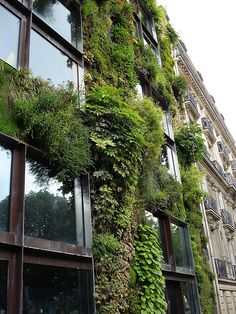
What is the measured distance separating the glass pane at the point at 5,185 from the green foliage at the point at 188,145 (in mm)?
10231

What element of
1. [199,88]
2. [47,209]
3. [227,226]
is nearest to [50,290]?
[47,209]

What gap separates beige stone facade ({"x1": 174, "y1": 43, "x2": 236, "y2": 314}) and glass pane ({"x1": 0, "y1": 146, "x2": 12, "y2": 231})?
12.4 meters

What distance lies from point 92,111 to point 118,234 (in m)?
2.77

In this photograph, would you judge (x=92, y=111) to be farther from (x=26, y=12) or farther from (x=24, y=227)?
(x=24, y=227)

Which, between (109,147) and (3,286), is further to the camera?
(109,147)

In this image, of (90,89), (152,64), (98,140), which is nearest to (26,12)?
(90,89)

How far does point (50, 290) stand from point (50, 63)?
5.22 meters

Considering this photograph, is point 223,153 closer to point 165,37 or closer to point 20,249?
point 165,37

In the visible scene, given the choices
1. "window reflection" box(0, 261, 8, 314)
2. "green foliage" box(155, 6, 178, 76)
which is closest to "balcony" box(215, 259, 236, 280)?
"green foliage" box(155, 6, 178, 76)

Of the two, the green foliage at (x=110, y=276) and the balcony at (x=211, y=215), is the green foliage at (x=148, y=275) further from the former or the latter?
the balcony at (x=211, y=215)

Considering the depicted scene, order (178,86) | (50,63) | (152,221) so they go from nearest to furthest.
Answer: (50,63)
(152,221)
(178,86)

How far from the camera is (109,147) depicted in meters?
8.67

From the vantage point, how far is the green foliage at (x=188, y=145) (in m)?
16.1

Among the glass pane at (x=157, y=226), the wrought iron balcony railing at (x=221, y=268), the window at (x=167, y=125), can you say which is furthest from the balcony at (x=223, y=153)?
the glass pane at (x=157, y=226)
